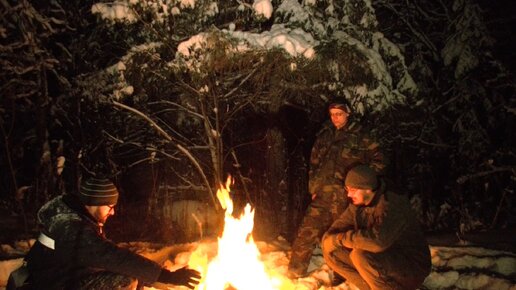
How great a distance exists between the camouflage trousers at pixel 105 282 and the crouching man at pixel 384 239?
2.10m

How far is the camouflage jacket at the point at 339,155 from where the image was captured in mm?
4699

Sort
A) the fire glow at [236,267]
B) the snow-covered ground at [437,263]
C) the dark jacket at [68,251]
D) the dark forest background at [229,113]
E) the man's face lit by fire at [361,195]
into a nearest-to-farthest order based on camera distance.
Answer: the dark jacket at [68,251] < the man's face lit by fire at [361,195] < the fire glow at [236,267] < the snow-covered ground at [437,263] < the dark forest background at [229,113]

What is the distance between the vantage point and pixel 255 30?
545 cm

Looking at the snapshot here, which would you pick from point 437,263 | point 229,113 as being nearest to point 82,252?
point 229,113

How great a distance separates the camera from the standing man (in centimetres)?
474

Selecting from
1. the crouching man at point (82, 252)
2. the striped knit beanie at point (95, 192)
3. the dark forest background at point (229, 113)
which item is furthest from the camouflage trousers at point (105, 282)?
the dark forest background at point (229, 113)

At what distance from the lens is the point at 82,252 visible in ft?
10.4

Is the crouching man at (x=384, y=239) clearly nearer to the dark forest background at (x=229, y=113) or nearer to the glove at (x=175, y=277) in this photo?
the glove at (x=175, y=277)

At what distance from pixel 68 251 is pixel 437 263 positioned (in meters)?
4.43

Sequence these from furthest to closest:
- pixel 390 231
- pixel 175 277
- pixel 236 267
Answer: pixel 236 267
pixel 390 231
pixel 175 277

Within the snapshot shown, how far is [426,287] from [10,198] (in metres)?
9.58

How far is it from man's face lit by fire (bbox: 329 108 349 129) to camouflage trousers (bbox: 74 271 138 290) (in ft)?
9.04

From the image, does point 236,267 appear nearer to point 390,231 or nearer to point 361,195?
point 361,195

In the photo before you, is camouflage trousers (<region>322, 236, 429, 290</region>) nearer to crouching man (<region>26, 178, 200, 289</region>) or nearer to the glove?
the glove
